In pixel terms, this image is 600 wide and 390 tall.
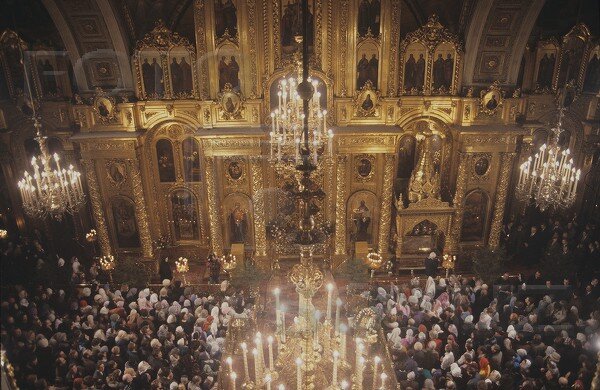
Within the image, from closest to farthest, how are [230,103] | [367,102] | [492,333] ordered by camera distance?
[492,333], [230,103], [367,102]

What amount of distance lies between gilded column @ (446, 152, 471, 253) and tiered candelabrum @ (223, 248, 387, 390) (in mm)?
7244

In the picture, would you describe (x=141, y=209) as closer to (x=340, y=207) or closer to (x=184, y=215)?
(x=184, y=215)

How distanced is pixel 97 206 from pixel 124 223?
1.06 metres

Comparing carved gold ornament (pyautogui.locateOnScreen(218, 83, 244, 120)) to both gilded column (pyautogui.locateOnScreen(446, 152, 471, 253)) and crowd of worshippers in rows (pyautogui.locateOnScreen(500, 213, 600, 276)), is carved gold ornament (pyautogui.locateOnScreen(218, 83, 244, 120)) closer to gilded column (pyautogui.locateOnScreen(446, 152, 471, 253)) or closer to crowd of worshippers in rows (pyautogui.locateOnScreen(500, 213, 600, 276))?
gilded column (pyautogui.locateOnScreen(446, 152, 471, 253))

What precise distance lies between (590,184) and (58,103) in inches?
696

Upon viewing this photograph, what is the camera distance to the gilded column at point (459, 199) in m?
15.4

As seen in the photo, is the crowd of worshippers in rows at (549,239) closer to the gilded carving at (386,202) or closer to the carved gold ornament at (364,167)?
the gilded carving at (386,202)

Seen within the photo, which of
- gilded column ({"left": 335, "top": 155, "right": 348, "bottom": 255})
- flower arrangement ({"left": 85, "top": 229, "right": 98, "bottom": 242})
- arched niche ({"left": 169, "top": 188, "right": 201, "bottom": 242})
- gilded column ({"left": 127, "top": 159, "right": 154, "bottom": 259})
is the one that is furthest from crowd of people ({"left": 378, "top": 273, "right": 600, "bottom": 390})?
flower arrangement ({"left": 85, "top": 229, "right": 98, "bottom": 242})

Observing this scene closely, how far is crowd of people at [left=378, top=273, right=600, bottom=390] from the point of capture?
9.93 meters

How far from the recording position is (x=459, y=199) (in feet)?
52.0

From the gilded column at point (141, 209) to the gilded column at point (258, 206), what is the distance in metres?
3.50

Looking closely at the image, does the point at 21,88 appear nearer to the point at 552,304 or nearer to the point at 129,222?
the point at 129,222

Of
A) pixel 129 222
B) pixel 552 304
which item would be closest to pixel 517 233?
pixel 552 304

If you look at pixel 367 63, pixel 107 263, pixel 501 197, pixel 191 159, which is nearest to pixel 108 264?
pixel 107 263
